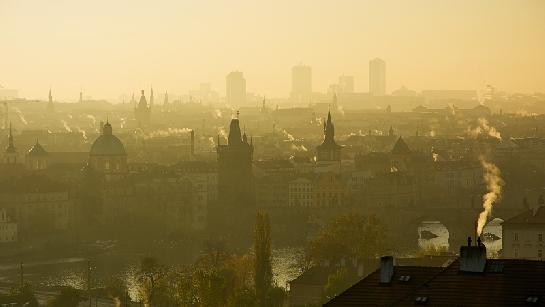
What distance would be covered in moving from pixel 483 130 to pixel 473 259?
141m

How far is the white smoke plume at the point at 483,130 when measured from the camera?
508 ft

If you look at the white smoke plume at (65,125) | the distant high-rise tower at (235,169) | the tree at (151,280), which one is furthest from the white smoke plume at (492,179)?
the white smoke plume at (65,125)

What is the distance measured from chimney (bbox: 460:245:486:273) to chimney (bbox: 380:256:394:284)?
1159 millimetres

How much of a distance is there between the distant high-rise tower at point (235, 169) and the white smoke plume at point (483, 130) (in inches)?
2324

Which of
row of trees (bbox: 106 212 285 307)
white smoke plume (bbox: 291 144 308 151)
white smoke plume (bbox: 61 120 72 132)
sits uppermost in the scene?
row of trees (bbox: 106 212 285 307)

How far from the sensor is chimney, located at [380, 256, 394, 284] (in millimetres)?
22531

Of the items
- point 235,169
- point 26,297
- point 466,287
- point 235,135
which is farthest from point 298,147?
point 466,287

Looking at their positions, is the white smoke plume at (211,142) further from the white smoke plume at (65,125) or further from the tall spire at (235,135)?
the tall spire at (235,135)

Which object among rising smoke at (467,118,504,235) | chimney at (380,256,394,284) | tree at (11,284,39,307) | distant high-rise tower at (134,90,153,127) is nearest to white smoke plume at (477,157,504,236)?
rising smoke at (467,118,504,235)

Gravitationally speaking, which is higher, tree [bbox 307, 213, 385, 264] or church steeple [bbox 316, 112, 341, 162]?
tree [bbox 307, 213, 385, 264]

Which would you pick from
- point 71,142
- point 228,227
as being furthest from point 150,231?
point 71,142

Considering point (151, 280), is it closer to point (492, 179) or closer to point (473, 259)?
point (473, 259)

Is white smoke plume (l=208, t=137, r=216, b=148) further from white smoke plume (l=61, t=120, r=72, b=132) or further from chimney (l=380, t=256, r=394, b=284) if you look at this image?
chimney (l=380, t=256, r=394, b=284)

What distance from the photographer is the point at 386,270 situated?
22688mm
